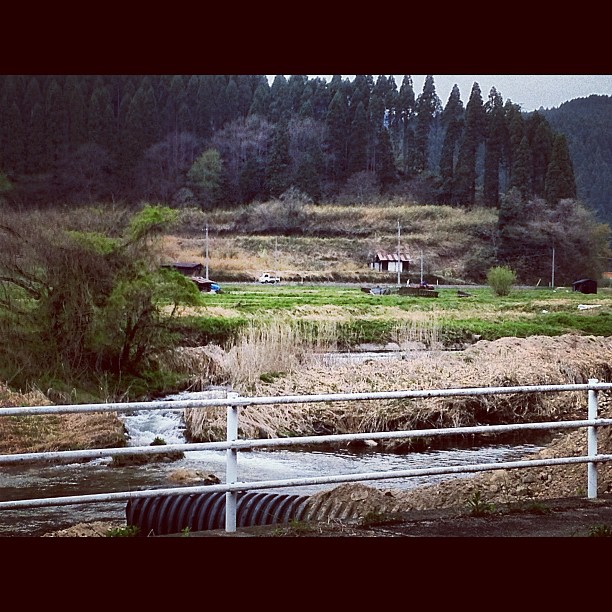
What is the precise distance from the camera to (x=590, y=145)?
996 centimetres

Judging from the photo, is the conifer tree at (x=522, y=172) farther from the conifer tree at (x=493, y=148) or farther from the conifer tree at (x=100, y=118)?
the conifer tree at (x=100, y=118)

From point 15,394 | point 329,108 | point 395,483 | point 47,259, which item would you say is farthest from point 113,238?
point 395,483

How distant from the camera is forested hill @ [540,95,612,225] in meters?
9.70

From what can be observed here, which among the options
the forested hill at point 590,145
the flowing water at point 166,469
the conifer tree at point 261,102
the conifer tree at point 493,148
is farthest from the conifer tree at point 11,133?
the forested hill at point 590,145

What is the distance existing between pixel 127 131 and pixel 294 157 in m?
1.71

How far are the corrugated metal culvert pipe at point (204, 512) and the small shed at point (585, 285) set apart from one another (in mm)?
4346

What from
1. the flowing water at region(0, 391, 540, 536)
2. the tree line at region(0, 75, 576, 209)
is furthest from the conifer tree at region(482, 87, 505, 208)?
the flowing water at region(0, 391, 540, 536)

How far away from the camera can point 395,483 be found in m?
9.07

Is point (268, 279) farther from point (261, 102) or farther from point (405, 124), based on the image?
point (405, 124)

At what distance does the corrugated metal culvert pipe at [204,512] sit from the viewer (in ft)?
21.2
